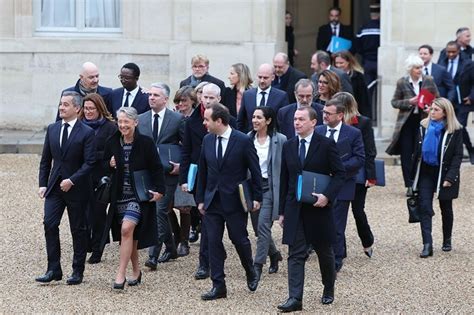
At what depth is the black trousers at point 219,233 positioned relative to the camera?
11.8 m

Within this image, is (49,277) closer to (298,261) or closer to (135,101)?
(298,261)

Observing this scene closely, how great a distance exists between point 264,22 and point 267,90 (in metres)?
6.73

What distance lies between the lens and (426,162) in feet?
44.9

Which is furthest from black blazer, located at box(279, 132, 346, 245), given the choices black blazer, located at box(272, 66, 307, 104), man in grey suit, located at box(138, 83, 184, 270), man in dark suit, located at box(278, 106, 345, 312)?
black blazer, located at box(272, 66, 307, 104)

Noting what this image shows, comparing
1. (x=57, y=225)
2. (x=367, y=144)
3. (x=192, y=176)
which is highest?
(x=367, y=144)

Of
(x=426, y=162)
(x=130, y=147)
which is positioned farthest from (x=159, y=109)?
(x=426, y=162)

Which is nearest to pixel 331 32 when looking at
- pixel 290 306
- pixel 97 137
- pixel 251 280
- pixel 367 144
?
pixel 367 144

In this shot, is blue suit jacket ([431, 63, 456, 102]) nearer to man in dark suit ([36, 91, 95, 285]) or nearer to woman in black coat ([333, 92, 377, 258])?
woman in black coat ([333, 92, 377, 258])

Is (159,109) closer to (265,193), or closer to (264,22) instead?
(265,193)

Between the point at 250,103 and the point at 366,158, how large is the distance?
1531 millimetres

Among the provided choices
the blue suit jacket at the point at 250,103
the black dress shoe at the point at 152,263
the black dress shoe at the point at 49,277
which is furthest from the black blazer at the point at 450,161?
the black dress shoe at the point at 49,277

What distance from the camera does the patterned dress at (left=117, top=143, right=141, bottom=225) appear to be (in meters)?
11.9

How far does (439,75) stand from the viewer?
707 inches

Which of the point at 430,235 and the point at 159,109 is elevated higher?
the point at 159,109
